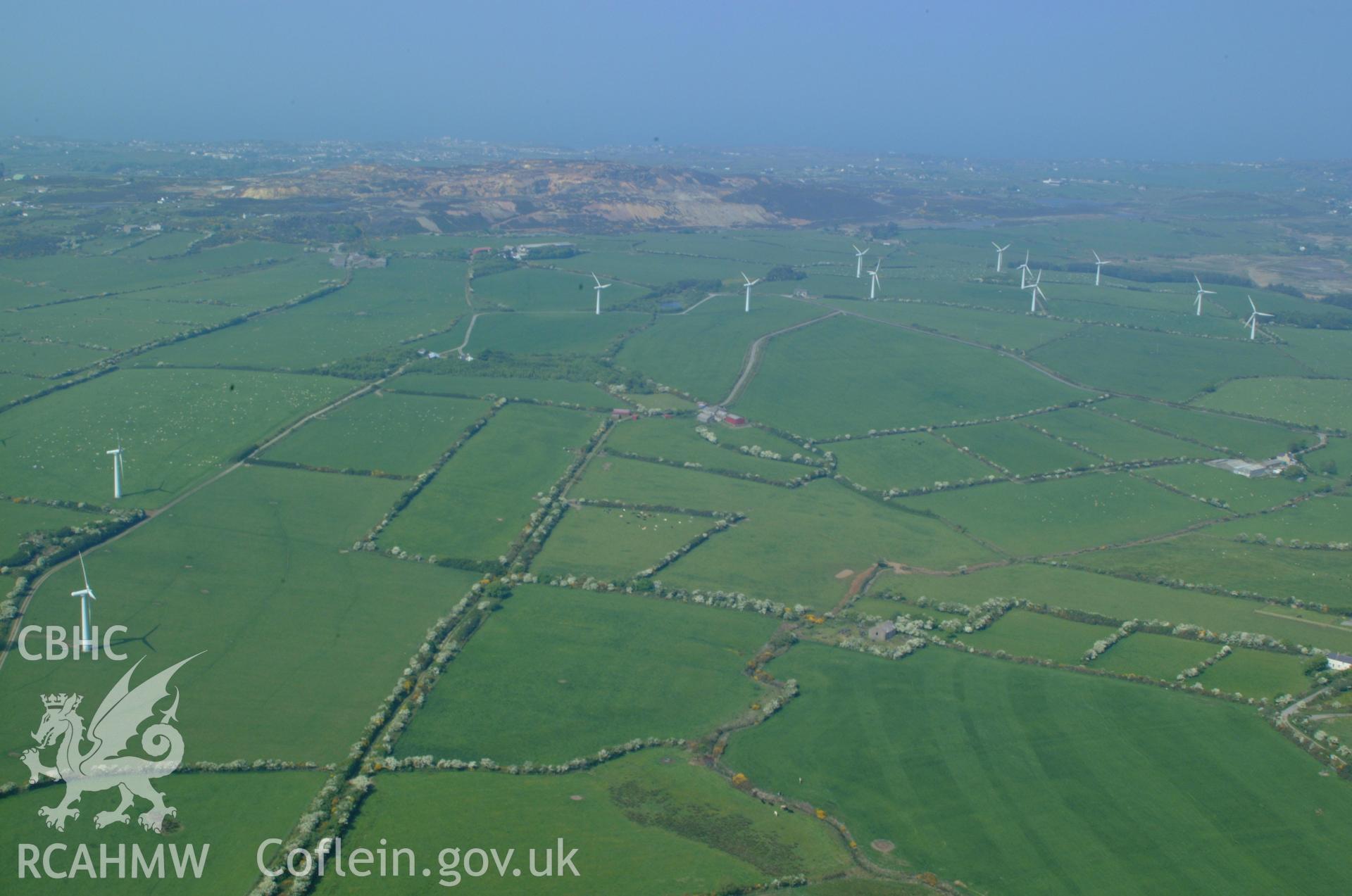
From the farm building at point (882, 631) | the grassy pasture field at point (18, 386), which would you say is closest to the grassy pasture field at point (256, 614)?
the farm building at point (882, 631)

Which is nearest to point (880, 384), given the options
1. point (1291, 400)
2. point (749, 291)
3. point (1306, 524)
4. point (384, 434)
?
point (749, 291)

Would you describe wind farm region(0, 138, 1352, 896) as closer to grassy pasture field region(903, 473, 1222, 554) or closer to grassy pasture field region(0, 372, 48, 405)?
grassy pasture field region(903, 473, 1222, 554)

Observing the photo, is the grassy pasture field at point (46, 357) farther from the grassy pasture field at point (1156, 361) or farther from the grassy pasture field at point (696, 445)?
the grassy pasture field at point (1156, 361)

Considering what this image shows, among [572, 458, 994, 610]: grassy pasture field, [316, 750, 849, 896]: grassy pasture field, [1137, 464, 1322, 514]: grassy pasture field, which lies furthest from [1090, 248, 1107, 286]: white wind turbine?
[316, 750, 849, 896]: grassy pasture field

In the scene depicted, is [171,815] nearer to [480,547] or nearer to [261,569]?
[261,569]

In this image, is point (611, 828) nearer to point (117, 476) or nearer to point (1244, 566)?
point (117, 476)

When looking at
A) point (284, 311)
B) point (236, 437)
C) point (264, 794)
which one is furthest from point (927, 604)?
point (284, 311)

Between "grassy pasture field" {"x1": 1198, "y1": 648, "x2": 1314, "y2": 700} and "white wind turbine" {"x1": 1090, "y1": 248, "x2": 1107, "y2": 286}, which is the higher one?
"white wind turbine" {"x1": 1090, "y1": 248, "x2": 1107, "y2": 286}
